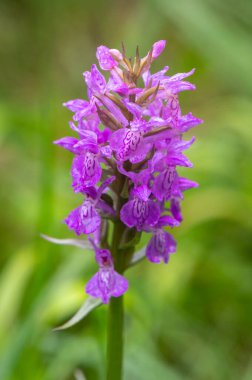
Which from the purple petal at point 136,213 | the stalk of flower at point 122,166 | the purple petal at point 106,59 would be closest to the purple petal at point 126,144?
the stalk of flower at point 122,166

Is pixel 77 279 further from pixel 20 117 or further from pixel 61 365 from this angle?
pixel 20 117

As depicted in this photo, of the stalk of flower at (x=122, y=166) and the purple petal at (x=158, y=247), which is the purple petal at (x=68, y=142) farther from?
the purple petal at (x=158, y=247)

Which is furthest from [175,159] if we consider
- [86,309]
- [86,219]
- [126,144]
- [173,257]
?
[173,257]

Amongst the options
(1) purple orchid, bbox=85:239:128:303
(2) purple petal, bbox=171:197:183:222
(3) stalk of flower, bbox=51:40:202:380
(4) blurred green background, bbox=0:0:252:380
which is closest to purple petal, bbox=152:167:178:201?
(3) stalk of flower, bbox=51:40:202:380

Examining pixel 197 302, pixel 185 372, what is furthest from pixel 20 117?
pixel 185 372

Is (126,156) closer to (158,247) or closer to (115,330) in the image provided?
(158,247)

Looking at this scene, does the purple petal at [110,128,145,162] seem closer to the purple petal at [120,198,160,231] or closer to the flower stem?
the purple petal at [120,198,160,231]

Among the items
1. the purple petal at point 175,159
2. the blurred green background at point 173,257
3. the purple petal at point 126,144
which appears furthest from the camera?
the blurred green background at point 173,257
